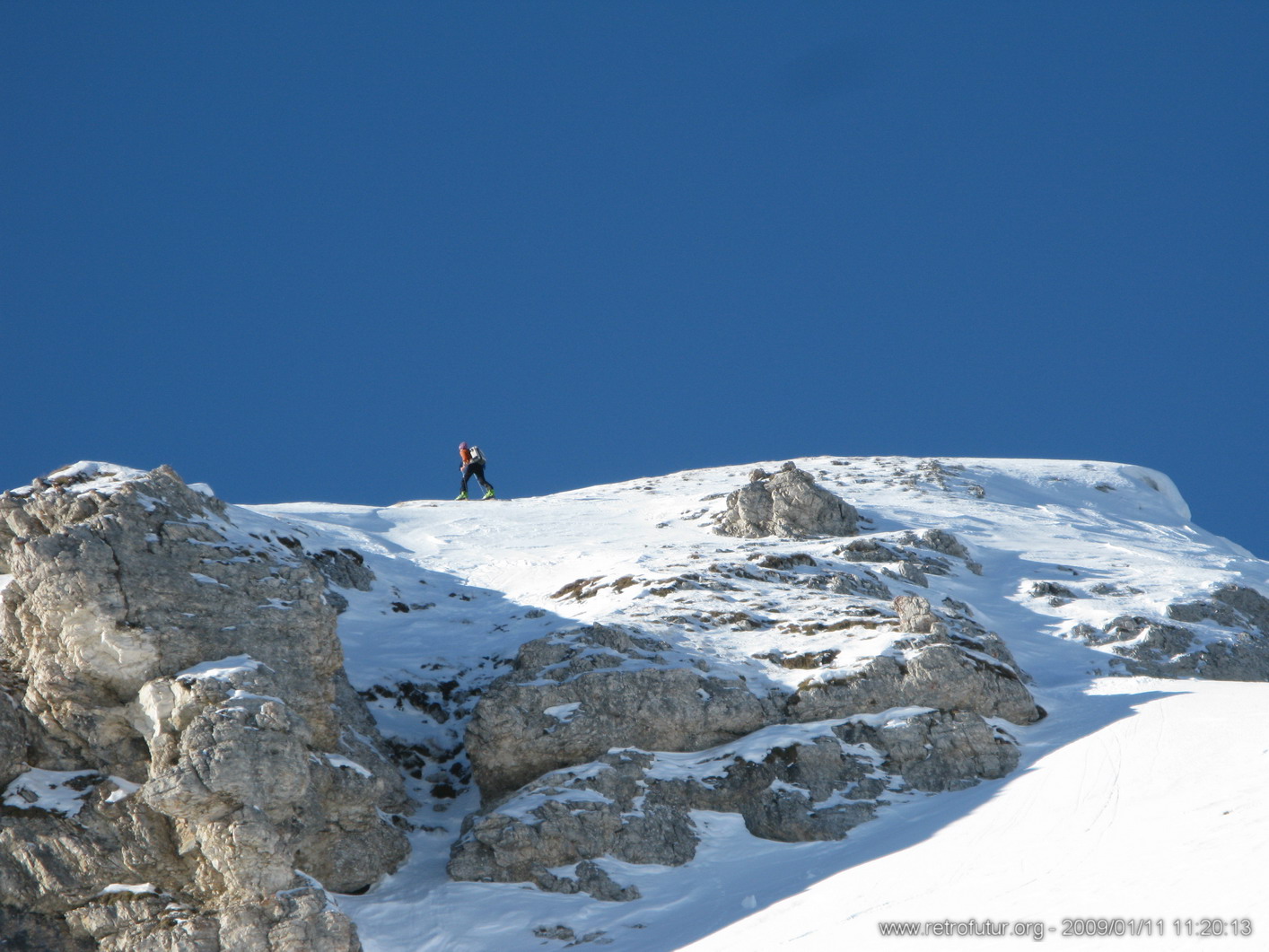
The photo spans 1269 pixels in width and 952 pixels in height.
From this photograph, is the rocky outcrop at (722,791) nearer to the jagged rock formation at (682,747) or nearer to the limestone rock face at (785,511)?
the jagged rock formation at (682,747)

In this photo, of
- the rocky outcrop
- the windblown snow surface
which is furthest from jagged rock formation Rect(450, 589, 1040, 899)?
the windblown snow surface

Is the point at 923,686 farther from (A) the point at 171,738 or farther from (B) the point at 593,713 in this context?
(A) the point at 171,738

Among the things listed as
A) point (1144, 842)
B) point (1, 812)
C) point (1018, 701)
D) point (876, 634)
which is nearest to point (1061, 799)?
point (1144, 842)

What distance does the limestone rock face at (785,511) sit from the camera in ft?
121

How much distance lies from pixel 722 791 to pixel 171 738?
374 inches

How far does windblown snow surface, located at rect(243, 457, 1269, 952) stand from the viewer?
576 inches

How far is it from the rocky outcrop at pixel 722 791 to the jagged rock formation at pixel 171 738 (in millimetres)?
2207

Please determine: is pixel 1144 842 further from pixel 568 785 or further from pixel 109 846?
pixel 109 846

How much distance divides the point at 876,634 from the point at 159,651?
46.8 ft

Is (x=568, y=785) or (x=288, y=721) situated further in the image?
(x=568, y=785)

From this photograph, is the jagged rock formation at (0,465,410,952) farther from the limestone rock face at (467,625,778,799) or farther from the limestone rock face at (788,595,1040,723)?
the limestone rock face at (788,595,1040,723)

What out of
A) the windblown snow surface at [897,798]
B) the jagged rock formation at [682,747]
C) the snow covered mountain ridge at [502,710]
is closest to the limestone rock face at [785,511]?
the windblown snow surface at [897,798]

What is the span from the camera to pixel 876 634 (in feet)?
80.4

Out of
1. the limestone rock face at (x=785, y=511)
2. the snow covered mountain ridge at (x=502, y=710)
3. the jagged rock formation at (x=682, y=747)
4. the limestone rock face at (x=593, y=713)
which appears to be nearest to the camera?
the snow covered mountain ridge at (x=502, y=710)
